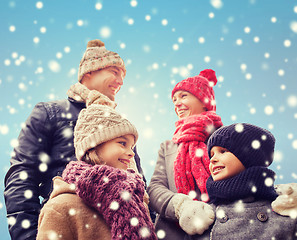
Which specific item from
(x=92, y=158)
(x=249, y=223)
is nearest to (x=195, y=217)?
(x=249, y=223)

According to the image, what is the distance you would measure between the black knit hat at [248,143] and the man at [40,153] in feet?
3.43

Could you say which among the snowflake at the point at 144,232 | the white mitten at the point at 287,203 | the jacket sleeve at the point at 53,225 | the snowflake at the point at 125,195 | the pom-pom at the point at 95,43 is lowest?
the white mitten at the point at 287,203

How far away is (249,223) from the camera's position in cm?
152

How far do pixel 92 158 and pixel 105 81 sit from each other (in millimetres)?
1083

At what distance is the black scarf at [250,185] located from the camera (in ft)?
5.16

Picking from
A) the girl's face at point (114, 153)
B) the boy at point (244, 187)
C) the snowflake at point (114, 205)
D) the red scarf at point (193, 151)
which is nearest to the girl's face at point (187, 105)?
the red scarf at point (193, 151)

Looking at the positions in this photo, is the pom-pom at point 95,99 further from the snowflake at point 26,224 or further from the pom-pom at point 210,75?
the pom-pom at point 210,75

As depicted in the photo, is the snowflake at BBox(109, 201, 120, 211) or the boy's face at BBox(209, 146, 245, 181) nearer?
the snowflake at BBox(109, 201, 120, 211)

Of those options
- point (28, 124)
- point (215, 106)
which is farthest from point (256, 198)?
point (28, 124)

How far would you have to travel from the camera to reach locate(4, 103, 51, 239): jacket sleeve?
1.73 meters

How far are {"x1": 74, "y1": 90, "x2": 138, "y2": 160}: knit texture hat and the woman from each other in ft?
1.87

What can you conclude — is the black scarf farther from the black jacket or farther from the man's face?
the man's face

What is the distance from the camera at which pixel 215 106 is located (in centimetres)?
277

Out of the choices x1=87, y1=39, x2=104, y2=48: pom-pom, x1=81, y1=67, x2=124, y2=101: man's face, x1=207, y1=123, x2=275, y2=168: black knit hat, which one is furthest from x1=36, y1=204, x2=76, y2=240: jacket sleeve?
x1=87, y1=39, x2=104, y2=48: pom-pom
